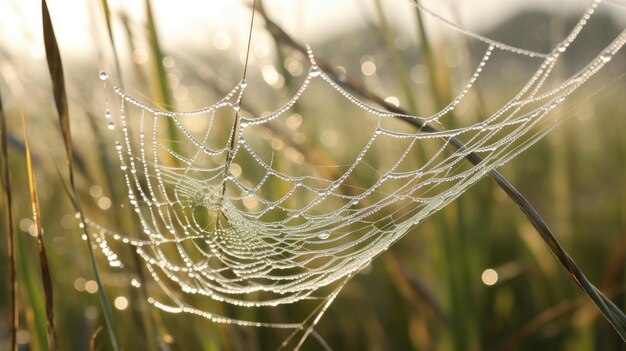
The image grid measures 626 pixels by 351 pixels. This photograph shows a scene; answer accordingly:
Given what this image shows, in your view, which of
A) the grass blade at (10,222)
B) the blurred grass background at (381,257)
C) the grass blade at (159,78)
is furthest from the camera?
the blurred grass background at (381,257)

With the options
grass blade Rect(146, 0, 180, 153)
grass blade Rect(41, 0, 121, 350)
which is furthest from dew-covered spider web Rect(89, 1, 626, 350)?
grass blade Rect(41, 0, 121, 350)

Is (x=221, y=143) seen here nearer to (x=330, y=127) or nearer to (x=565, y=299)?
(x=565, y=299)

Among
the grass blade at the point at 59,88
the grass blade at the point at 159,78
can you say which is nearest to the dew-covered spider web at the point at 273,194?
the grass blade at the point at 159,78

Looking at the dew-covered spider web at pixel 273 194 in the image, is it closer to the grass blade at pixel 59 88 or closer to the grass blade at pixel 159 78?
the grass blade at pixel 159 78

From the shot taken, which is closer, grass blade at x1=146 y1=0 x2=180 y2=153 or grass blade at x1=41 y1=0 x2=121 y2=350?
grass blade at x1=41 y1=0 x2=121 y2=350

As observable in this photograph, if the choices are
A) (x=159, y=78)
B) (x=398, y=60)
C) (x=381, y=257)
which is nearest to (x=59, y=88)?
(x=159, y=78)

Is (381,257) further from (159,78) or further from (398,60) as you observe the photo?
(159,78)

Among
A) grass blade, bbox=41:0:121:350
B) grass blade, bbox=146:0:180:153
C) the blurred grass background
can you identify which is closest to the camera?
grass blade, bbox=41:0:121:350

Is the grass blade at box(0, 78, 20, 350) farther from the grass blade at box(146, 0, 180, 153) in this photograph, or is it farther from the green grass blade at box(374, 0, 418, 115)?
the green grass blade at box(374, 0, 418, 115)
